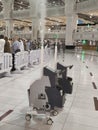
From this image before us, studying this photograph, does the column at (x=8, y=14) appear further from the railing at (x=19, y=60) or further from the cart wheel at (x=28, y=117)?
the cart wheel at (x=28, y=117)

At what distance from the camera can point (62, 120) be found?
5074 millimetres

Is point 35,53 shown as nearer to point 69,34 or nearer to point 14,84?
point 14,84

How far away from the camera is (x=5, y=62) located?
962cm

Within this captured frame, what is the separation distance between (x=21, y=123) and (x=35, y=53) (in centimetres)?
994

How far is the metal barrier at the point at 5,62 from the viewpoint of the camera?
9280 mm

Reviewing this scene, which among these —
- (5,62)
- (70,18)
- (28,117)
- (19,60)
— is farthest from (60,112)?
(70,18)

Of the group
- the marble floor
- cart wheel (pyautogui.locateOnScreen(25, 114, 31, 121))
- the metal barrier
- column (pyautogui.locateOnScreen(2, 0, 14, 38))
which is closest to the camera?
the marble floor

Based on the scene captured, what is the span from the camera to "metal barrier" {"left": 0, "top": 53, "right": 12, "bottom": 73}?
9.28 metres

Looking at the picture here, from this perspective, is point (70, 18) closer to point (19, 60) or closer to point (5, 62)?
point (19, 60)

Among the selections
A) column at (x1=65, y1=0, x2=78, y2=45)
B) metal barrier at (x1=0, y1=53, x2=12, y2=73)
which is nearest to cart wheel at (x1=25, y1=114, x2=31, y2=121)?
metal barrier at (x1=0, y1=53, x2=12, y2=73)

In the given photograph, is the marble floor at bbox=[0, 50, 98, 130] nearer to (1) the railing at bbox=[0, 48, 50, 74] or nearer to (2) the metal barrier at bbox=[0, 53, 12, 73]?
(2) the metal barrier at bbox=[0, 53, 12, 73]

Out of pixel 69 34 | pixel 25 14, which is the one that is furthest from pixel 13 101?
pixel 25 14

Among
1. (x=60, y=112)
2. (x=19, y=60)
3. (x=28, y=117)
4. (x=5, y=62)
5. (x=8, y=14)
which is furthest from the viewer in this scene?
(x=8, y=14)

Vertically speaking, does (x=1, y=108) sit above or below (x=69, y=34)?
below
